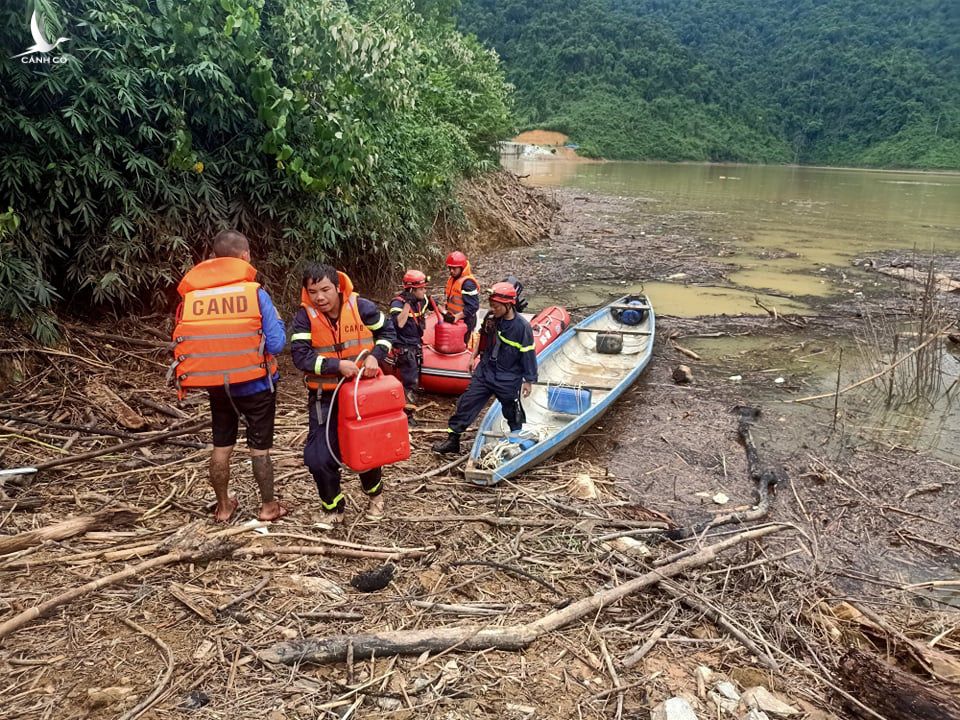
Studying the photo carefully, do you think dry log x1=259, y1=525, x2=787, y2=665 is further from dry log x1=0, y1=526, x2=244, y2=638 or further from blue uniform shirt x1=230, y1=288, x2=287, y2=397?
blue uniform shirt x1=230, y1=288, x2=287, y2=397

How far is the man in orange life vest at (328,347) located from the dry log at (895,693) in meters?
2.97

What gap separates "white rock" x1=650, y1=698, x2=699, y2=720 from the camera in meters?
2.74

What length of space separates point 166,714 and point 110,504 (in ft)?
6.50

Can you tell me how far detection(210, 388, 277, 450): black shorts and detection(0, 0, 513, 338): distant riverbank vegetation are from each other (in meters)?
2.21

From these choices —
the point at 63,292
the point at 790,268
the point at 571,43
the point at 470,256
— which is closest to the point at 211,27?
the point at 63,292

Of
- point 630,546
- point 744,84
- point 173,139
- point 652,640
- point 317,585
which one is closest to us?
point 652,640

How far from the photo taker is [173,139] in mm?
6250

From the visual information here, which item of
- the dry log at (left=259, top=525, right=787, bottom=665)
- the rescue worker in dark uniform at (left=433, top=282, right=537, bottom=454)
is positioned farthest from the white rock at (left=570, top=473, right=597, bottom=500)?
the dry log at (left=259, top=525, right=787, bottom=665)

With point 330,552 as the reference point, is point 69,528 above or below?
above

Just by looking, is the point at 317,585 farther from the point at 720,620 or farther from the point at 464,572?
the point at 720,620

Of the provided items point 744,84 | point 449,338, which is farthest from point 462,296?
point 744,84

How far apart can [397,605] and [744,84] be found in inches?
4011

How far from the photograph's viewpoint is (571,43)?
82500 millimetres

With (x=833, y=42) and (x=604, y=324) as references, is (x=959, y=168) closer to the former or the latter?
(x=833, y=42)
